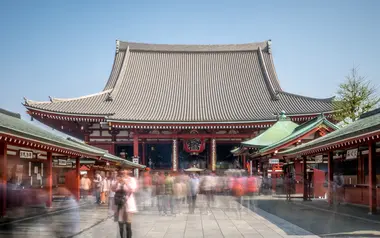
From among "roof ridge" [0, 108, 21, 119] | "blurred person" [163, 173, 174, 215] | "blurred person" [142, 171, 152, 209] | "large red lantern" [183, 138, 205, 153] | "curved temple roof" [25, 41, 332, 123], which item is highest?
"curved temple roof" [25, 41, 332, 123]

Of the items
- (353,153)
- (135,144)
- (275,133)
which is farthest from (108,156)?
(353,153)

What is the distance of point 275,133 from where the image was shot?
130 ft

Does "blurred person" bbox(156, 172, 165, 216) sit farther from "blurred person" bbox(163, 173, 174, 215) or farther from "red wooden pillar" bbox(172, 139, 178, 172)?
"red wooden pillar" bbox(172, 139, 178, 172)

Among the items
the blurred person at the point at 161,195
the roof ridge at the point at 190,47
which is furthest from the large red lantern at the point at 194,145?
the blurred person at the point at 161,195

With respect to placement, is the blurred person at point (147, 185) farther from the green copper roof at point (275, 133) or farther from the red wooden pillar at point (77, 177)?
the red wooden pillar at point (77, 177)

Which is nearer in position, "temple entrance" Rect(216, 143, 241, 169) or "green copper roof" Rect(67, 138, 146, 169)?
"green copper roof" Rect(67, 138, 146, 169)

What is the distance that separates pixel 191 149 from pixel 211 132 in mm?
2358

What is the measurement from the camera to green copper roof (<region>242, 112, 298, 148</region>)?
37656 millimetres

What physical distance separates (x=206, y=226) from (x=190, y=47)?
146 ft

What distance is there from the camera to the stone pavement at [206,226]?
50.4ft

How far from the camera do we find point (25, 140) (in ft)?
60.1

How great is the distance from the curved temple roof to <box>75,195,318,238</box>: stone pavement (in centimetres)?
2355

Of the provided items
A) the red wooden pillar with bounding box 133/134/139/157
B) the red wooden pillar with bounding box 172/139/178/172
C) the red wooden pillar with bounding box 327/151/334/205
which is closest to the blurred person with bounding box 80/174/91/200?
the red wooden pillar with bounding box 133/134/139/157

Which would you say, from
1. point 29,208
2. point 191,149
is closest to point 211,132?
point 191,149
